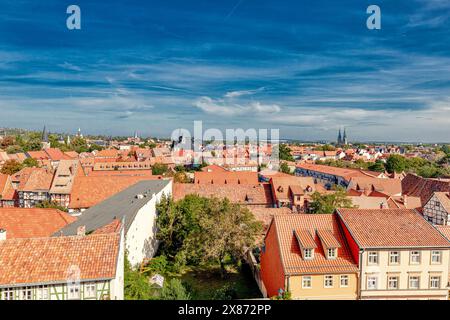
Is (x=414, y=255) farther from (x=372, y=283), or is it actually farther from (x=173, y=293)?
(x=173, y=293)

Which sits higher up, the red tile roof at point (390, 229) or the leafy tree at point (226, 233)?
the red tile roof at point (390, 229)

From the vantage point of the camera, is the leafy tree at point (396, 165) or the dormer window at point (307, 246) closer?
the dormer window at point (307, 246)

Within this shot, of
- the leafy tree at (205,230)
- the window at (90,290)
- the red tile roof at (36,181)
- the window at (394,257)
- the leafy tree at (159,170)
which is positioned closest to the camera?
the window at (90,290)

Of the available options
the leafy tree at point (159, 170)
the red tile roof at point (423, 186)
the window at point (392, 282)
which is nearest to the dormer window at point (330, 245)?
the window at point (392, 282)

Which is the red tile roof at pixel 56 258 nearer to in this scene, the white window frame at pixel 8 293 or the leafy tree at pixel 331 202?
the white window frame at pixel 8 293

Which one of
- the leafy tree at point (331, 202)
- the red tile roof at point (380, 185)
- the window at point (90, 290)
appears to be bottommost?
the red tile roof at point (380, 185)

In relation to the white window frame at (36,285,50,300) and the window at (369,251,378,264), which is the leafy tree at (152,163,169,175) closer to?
the window at (369,251,378,264)

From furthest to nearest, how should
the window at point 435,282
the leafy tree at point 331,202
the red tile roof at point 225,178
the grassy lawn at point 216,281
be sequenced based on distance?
the red tile roof at point 225,178 → the leafy tree at point 331,202 → the grassy lawn at point 216,281 → the window at point 435,282
